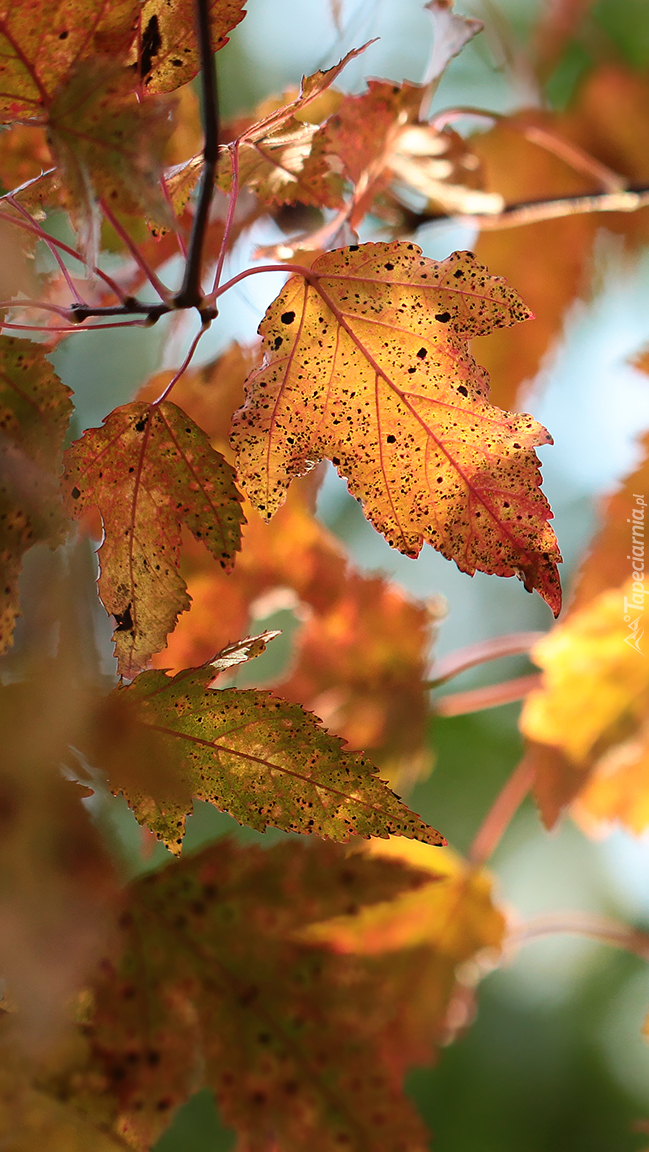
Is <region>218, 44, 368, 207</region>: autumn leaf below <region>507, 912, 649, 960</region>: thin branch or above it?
above

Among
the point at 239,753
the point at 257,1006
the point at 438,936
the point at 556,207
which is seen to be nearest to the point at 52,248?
the point at 239,753

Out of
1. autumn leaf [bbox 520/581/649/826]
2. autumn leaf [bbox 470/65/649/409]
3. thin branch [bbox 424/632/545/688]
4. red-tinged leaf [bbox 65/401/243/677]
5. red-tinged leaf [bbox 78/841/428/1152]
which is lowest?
red-tinged leaf [bbox 78/841/428/1152]

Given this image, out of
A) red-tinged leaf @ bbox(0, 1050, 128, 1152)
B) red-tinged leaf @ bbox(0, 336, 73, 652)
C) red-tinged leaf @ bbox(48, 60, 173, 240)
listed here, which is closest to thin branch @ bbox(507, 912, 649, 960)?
red-tinged leaf @ bbox(0, 1050, 128, 1152)

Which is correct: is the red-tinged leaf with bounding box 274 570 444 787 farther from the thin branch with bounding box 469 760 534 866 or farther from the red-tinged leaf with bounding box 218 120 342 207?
the red-tinged leaf with bounding box 218 120 342 207

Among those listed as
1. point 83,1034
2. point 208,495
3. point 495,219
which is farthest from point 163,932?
point 495,219

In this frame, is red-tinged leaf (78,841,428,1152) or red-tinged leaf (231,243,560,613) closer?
red-tinged leaf (231,243,560,613)

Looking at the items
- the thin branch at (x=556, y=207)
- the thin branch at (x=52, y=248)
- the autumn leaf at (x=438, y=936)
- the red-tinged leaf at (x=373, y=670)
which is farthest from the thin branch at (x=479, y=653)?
the thin branch at (x=52, y=248)
